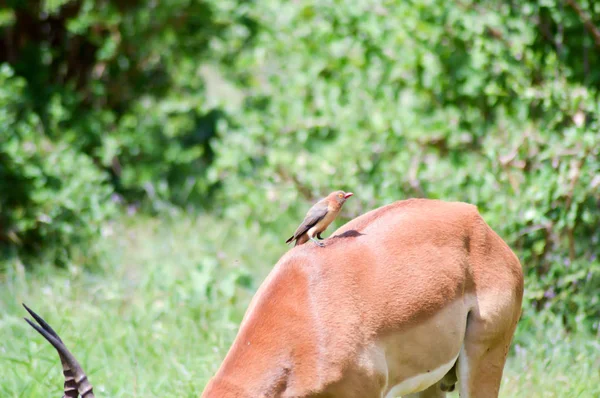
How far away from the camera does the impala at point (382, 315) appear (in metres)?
3.14

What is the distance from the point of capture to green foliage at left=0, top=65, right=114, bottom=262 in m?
6.95

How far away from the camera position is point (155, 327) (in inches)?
219

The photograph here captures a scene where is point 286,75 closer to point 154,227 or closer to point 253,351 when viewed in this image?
point 154,227

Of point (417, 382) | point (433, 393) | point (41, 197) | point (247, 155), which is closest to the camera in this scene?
point (417, 382)

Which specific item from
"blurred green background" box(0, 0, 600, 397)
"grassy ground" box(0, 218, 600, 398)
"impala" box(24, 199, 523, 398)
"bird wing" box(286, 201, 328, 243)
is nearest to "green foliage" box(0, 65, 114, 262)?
"blurred green background" box(0, 0, 600, 397)

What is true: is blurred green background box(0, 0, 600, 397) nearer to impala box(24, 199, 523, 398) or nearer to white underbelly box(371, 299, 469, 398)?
impala box(24, 199, 523, 398)

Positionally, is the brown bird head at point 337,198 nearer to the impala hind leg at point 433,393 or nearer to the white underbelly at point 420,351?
the white underbelly at point 420,351

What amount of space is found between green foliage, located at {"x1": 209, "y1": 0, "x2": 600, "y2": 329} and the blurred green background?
0.06 feet

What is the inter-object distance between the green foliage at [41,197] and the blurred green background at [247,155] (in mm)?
22

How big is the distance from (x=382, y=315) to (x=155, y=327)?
2.62 meters

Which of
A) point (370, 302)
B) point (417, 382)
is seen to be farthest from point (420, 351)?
point (370, 302)

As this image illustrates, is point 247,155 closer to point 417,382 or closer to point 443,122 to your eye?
point 443,122

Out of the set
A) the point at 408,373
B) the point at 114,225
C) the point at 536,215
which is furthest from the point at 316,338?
the point at 114,225

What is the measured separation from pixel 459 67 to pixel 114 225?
352 cm
